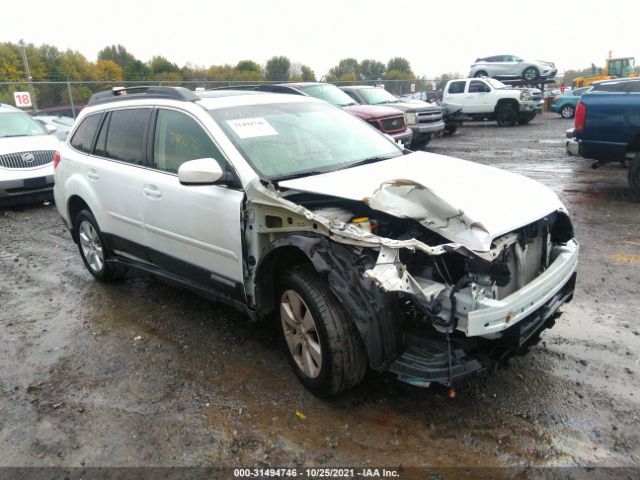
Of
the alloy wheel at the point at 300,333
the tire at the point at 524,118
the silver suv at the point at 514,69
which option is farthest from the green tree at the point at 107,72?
the alloy wheel at the point at 300,333

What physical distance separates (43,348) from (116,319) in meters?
0.63

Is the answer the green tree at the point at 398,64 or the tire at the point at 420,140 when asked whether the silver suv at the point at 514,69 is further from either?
the green tree at the point at 398,64

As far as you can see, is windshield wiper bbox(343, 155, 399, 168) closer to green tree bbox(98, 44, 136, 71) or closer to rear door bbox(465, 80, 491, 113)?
rear door bbox(465, 80, 491, 113)

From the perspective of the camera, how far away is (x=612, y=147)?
7691mm

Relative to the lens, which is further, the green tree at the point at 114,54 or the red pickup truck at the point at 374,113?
the green tree at the point at 114,54

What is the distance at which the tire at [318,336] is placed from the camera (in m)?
2.91

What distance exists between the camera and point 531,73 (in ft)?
82.1

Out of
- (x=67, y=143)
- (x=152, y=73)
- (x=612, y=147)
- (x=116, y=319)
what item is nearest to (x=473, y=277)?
(x=116, y=319)

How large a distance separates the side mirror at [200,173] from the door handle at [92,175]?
1841 mm

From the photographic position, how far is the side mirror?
3328mm

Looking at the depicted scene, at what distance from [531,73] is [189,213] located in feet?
83.1

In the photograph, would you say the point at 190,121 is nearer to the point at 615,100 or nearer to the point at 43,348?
the point at 43,348

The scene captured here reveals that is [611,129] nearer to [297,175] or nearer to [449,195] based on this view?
[449,195]

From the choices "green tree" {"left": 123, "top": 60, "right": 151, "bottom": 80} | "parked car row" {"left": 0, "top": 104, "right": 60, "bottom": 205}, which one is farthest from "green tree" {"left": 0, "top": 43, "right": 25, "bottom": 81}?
"parked car row" {"left": 0, "top": 104, "right": 60, "bottom": 205}
